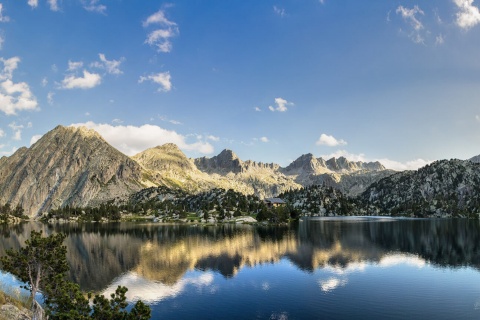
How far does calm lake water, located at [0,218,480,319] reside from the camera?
53.6m

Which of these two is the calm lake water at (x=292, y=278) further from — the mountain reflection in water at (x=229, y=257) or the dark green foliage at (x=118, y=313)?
the dark green foliage at (x=118, y=313)

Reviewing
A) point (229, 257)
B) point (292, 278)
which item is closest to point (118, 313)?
point (292, 278)

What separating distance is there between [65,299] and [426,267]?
274 ft

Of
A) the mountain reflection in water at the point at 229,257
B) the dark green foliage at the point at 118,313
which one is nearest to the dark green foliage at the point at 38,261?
the dark green foliage at the point at 118,313

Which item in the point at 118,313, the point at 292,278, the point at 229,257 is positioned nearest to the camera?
the point at 118,313

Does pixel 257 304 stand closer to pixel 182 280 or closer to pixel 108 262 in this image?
pixel 182 280

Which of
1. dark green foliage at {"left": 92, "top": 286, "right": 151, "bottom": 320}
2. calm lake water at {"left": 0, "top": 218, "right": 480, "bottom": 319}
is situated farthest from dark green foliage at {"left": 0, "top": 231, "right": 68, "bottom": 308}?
calm lake water at {"left": 0, "top": 218, "right": 480, "bottom": 319}

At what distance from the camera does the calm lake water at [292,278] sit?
53.6 meters

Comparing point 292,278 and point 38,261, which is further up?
point 38,261

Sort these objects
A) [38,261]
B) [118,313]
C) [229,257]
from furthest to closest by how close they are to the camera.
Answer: [229,257] → [38,261] → [118,313]

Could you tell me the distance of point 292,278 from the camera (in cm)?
7462

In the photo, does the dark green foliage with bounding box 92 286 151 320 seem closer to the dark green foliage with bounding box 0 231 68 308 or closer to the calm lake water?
the dark green foliage with bounding box 0 231 68 308

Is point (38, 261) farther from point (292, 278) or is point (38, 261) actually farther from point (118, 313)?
point (292, 278)

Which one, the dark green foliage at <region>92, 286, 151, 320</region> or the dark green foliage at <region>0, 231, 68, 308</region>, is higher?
the dark green foliage at <region>0, 231, 68, 308</region>
